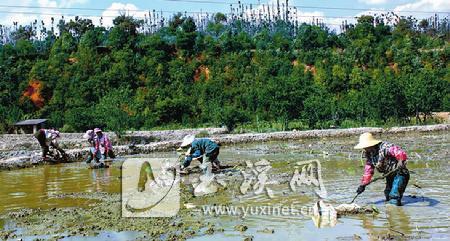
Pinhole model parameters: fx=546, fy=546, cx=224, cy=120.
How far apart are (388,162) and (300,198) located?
1.89m

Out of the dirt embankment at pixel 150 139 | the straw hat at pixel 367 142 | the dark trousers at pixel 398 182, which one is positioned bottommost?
the dirt embankment at pixel 150 139

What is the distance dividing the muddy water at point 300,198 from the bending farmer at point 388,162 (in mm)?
301

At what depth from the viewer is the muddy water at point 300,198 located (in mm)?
7438

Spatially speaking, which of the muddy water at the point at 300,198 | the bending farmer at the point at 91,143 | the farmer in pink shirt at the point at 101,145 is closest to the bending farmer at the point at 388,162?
the muddy water at the point at 300,198

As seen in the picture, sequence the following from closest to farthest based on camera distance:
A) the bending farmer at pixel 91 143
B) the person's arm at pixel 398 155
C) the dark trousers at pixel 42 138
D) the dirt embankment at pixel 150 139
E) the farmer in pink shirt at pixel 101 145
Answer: the person's arm at pixel 398 155, the farmer in pink shirt at pixel 101 145, the bending farmer at pixel 91 143, the dark trousers at pixel 42 138, the dirt embankment at pixel 150 139

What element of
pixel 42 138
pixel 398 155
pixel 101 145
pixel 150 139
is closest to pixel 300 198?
pixel 398 155

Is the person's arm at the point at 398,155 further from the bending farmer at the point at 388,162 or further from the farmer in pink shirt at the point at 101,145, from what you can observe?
the farmer in pink shirt at the point at 101,145

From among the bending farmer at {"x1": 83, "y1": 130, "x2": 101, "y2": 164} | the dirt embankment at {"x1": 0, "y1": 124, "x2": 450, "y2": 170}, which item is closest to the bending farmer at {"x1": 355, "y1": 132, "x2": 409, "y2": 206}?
the bending farmer at {"x1": 83, "y1": 130, "x2": 101, "y2": 164}

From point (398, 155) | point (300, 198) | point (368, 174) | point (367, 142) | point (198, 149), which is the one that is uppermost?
point (367, 142)

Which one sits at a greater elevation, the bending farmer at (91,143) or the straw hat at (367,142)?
the straw hat at (367,142)

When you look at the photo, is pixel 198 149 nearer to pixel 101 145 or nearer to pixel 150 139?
pixel 101 145

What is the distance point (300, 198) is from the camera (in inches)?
392

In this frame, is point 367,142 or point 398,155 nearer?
point 398,155

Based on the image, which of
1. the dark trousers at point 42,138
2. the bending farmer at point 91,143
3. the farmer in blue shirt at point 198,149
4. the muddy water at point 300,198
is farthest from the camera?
the dark trousers at point 42,138
